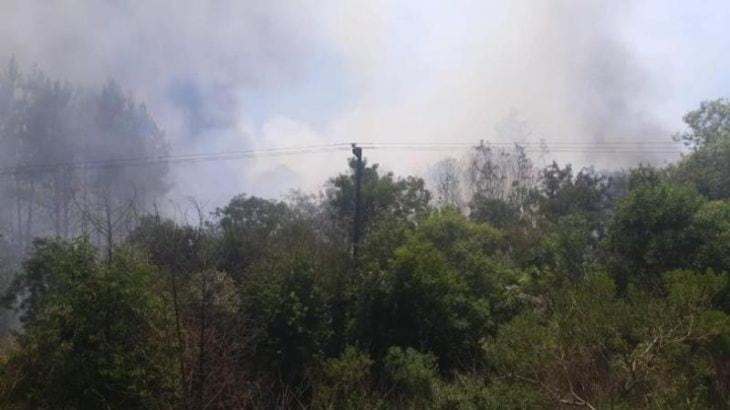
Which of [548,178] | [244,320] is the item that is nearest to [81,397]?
[244,320]

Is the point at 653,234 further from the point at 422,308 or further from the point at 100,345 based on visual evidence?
the point at 100,345

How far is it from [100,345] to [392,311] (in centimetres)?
826

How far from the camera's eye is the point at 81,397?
12.4 meters

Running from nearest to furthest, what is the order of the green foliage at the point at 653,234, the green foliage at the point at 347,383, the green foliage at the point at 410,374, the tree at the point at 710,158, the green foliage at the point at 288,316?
the green foliage at the point at 347,383 < the green foliage at the point at 410,374 < the green foliage at the point at 653,234 < the green foliage at the point at 288,316 < the tree at the point at 710,158

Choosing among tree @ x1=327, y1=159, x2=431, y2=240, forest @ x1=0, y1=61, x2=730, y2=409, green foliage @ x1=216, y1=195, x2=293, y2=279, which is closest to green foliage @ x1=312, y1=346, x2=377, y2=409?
forest @ x1=0, y1=61, x2=730, y2=409

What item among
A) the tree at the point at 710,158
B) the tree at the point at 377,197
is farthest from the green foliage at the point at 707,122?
the tree at the point at 377,197

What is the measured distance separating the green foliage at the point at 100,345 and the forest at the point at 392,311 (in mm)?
34

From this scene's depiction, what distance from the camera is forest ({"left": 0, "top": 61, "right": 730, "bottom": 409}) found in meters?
10.6

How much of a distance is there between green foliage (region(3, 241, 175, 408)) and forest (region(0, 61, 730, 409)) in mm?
34

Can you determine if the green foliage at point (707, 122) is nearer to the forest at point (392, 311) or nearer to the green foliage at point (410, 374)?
the forest at point (392, 311)

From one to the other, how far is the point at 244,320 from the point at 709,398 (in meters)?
11.5

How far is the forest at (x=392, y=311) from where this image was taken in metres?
10.6

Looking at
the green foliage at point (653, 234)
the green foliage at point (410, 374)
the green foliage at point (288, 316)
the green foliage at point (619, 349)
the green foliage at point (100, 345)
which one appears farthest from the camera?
the green foliage at point (288, 316)

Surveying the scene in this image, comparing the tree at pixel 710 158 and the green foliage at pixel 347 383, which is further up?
the tree at pixel 710 158
